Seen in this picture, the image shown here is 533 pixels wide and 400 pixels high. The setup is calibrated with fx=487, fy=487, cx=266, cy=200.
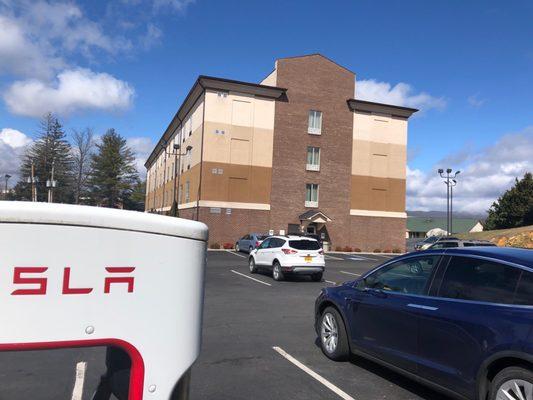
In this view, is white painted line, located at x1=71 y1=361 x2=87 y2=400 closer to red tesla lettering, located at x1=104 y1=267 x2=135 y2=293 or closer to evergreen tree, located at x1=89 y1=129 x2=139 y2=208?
red tesla lettering, located at x1=104 y1=267 x2=135 y2=293

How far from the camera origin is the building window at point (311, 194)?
43.3 metres

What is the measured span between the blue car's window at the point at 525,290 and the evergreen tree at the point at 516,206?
2650 inches

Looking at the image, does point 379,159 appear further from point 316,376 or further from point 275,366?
point 316,376

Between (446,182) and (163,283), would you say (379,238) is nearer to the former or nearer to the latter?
(446,182)

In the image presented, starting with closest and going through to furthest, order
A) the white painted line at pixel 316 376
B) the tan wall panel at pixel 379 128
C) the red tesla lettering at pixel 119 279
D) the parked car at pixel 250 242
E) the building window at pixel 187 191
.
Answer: the red tesla lettering at pixel 119 279 < the white painted line at pixel 316 376 < the parked car at pixel 250 242 < the tan wall panel at pixel 379 128 < the building window at pixel 187 191

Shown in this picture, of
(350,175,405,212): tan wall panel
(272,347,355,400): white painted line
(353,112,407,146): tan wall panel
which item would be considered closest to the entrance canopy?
(350,175,405,212): tan wall panel

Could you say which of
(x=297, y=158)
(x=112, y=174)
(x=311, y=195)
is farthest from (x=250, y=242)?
(x=112, y=174)

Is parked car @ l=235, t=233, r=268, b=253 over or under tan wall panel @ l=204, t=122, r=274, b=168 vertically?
under

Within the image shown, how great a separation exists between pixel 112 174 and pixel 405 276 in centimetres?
9330

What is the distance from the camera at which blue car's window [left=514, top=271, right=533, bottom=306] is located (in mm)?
4078

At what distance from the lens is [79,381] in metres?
1.78

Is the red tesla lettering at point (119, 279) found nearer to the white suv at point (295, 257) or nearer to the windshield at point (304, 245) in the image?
the white suv at point (295, 257)

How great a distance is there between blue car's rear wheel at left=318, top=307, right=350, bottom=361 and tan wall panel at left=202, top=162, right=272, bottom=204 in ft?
110

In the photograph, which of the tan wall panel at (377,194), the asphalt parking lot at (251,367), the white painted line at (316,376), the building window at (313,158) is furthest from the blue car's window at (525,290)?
the tan wall panel at (377,194)
